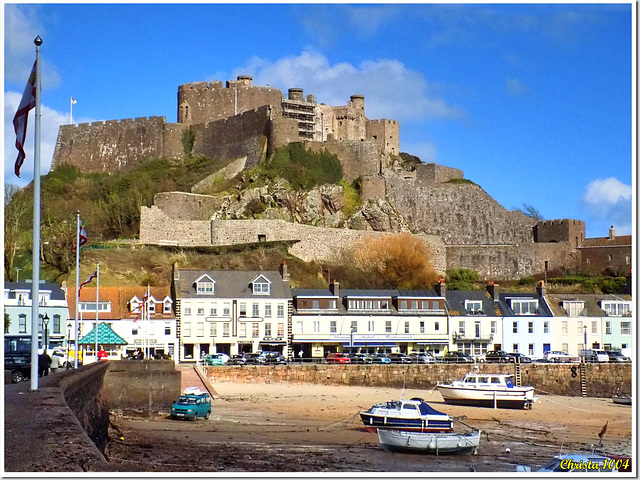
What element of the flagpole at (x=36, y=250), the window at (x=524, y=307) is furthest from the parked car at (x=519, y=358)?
the flagpole at (x=36, y=250)

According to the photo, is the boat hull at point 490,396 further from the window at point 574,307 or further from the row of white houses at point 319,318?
the window at point 574,307

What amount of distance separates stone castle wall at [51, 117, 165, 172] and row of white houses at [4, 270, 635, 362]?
27711 millimetres

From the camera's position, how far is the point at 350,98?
265 feet

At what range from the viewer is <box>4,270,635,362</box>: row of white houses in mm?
50000

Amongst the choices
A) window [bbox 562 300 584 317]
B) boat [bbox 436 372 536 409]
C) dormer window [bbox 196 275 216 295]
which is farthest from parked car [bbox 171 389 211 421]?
window [bbox 562 300 584 317]

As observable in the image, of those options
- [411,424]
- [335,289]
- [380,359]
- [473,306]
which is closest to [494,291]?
[473,306]

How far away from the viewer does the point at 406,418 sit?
95.7 ft

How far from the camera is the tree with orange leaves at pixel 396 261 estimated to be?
65562 millimetres

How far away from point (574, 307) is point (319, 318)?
14.2 metres

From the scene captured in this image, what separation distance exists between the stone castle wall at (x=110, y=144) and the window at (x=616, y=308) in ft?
120

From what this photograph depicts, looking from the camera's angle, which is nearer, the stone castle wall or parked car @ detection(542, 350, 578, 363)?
parked car @ detection(542, 350, 578, 363)

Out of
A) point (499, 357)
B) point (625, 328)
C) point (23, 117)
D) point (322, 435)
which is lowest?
point (322, 435)

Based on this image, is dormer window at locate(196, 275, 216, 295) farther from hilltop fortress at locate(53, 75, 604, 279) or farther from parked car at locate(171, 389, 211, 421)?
parked car at locate(171, 389, 211, 421)

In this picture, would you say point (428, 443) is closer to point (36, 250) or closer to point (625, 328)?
point (36, 250)
